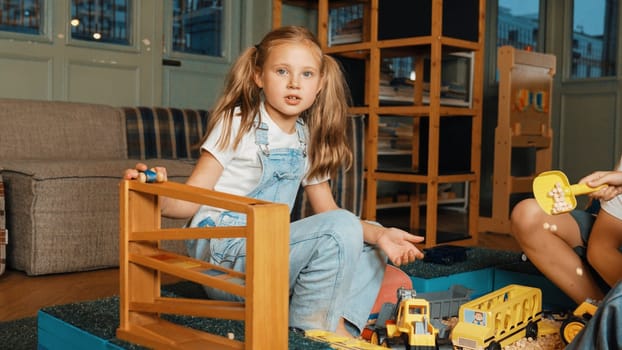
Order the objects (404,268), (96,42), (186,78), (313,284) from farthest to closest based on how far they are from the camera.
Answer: (186,78) < (96,42) < (404,268) < (313,284)

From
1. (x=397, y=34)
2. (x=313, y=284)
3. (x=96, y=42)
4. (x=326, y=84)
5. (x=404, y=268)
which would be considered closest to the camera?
(x=313, y=284)

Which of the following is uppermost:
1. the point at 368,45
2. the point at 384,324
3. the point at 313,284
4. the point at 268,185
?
the point at 368,45

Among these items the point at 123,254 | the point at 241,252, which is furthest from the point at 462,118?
the point at 123,254

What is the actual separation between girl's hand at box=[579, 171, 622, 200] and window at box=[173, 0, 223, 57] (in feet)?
10.8

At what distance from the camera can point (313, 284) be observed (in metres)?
1.29

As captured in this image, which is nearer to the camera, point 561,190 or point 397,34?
point 561,190

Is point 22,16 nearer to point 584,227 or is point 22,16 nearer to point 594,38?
point 584,227

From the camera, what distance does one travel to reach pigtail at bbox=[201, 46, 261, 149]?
1443 millimetres

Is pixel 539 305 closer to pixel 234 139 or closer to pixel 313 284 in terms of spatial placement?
pixel 313 284

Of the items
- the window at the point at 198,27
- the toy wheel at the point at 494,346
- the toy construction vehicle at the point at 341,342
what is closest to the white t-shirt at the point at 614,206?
the toy wheel at the point at 494,346

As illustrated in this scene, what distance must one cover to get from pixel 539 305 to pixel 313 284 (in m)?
0.62

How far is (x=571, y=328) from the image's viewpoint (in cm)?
143

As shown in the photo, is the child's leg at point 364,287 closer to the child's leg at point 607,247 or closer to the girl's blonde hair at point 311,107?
the girl's blonde hair at point 311,107

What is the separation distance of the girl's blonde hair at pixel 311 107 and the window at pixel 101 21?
2.59 metres
